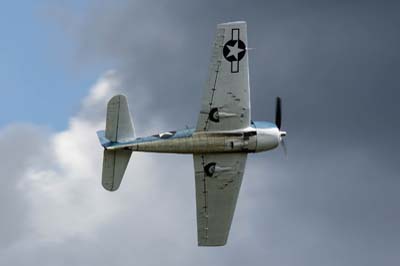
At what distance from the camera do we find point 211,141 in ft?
184

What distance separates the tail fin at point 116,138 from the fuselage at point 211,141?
0.32m

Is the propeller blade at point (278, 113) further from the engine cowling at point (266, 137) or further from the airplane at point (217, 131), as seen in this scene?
the engine cowling at point (266, 137)

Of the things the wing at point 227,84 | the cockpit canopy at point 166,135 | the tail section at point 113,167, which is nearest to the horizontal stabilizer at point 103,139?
the tail section at point 113,167

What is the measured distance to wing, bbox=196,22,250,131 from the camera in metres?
55.1

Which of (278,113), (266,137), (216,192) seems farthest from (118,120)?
(278,113)

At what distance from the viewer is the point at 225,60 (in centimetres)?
5516

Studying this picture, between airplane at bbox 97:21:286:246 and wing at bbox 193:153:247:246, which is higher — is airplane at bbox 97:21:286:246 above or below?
above

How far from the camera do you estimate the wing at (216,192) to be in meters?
57.6

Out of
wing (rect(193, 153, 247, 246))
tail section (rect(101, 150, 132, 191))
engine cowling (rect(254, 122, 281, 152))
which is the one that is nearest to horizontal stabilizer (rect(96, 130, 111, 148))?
tail section (rect(101, 150, 132, 191))

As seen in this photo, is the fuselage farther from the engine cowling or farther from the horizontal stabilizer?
the horizontal stabilizer

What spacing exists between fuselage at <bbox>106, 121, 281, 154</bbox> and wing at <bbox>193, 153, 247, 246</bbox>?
0.92 meters

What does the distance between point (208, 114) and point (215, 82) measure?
1.29 metres

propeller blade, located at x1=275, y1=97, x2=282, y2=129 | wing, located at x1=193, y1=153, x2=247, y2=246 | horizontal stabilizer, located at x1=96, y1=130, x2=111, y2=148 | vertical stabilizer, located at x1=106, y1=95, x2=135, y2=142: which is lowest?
wing, located at x1=193, y1=153, x2=247, y2=246

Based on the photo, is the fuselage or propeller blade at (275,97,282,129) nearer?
the fuselage
